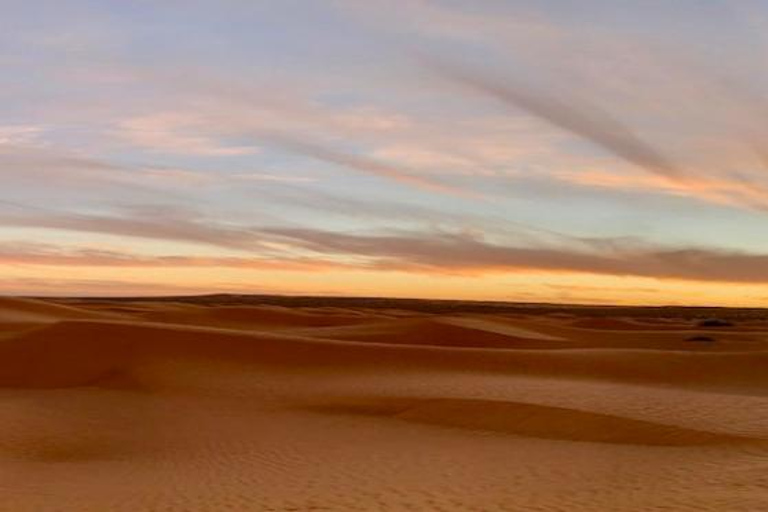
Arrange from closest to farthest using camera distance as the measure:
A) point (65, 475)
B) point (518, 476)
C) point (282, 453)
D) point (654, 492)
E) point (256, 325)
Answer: point (654, 492) < point (518, 476) < point (65, 475) < point (282, 453) < point (256, 325)

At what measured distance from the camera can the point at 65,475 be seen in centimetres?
1396

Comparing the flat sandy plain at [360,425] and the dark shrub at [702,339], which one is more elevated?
the dark shrub at [702,339]

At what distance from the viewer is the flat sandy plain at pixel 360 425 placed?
11945mm

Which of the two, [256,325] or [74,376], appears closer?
[74,376]

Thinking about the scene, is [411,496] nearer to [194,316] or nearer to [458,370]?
[458,370]

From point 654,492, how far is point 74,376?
18390 mm

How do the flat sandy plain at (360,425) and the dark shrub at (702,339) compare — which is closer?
the flat sandy plain at (360,425)

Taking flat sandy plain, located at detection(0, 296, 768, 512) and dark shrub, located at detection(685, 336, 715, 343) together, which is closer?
flat sandy plain, located at detection(0, 296, 768, 512)

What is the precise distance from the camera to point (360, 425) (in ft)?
61.5

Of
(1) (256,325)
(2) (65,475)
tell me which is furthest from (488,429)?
(1) (256,325)

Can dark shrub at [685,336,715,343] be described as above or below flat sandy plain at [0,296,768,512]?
above

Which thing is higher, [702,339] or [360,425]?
[702,339]

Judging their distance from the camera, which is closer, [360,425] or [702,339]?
[360,425]

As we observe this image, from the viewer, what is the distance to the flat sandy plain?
11945mm
